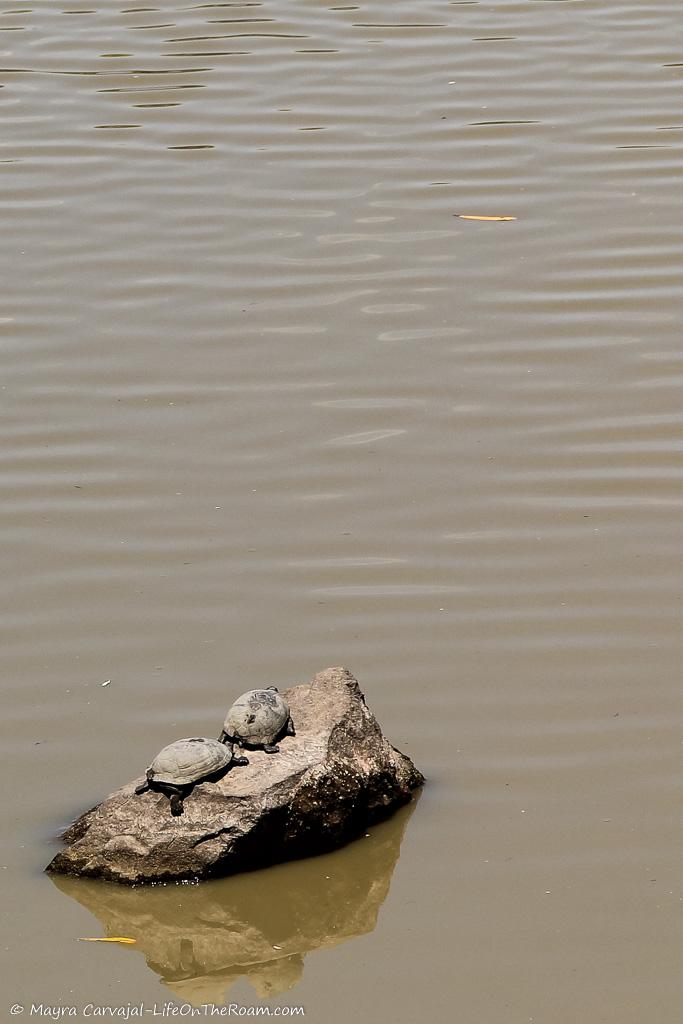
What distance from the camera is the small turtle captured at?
3873 millimetres

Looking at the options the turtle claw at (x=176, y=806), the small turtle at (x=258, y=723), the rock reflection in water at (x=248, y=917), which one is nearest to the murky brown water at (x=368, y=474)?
the rock reflection in water at (x=248, y=917)

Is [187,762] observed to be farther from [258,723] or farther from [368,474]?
[368,474]

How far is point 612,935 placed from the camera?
3.54 m

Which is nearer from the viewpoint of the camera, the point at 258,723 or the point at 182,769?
the point at 182,769

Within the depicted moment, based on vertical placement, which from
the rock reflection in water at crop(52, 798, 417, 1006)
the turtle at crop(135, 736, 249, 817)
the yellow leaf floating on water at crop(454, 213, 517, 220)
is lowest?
the rock reflection in water at crop(52, 798, 417, 1006)

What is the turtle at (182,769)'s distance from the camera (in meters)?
3.73

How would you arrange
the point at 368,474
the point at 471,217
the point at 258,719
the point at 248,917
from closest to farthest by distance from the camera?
the point at 248,917 → the point at 258,719 → the point at 368,474 → the point at 471,217

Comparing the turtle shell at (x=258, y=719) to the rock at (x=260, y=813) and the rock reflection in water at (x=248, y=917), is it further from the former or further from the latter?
the rock reflection in water at (x=248, y=917)

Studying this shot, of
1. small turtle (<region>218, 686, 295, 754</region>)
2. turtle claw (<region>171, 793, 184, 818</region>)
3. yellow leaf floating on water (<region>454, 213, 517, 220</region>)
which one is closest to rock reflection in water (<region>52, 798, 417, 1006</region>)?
turtle claw (<region>171, 793, 184, 818</region>)

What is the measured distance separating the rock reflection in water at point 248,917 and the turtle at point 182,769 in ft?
0.74

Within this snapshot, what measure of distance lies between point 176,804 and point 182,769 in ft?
0.27

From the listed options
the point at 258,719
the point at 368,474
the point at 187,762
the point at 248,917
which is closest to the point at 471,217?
the point at 368,474

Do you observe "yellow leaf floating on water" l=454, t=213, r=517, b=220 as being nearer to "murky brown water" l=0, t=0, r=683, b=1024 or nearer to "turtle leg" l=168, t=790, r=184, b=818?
"murky brown water" l=0, t=0, r=683, b=1024

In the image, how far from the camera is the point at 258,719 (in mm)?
3867
